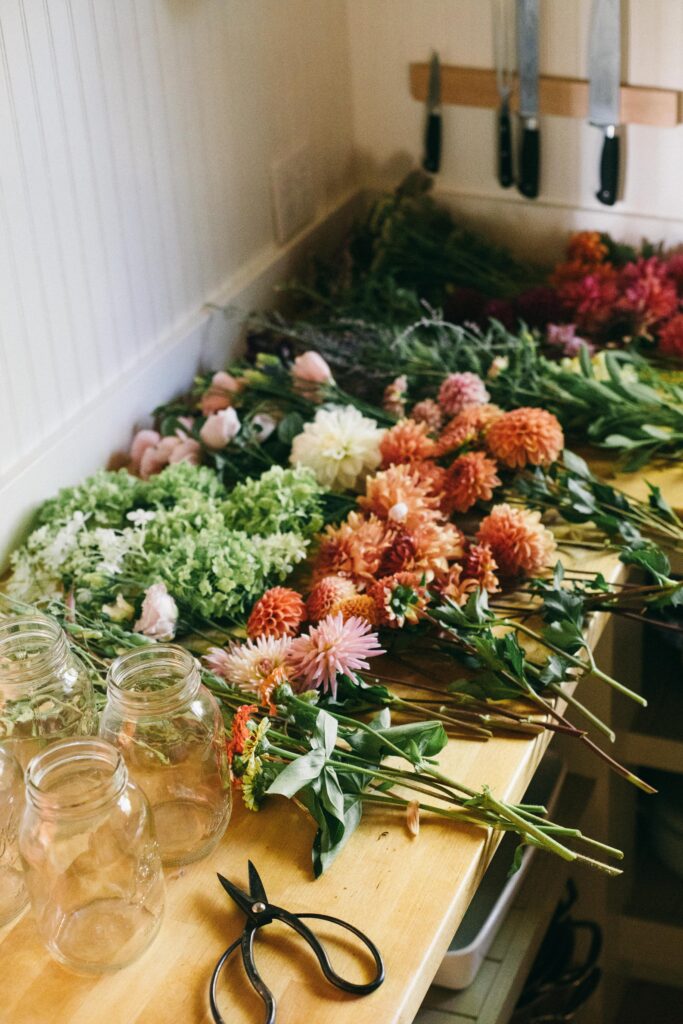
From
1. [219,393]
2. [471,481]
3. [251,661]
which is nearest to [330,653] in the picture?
[251,661]

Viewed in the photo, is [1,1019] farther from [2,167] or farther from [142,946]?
[2,167]

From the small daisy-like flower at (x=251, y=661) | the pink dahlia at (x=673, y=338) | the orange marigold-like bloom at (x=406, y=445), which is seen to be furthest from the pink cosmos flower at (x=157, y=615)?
the pink dahlia at (x=673, y=338)

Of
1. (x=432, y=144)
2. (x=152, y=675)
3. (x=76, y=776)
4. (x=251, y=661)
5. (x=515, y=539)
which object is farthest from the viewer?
(x=432, y=144)

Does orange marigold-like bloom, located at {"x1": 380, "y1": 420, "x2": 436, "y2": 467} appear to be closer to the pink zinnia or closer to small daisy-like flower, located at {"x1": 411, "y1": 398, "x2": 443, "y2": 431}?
small daisy-like flower, located at {"x1": 411, "y1": 398, "x2": 443, "y2": 431}

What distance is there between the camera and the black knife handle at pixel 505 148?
5.87 ft

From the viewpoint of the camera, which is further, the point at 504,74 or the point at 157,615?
the point at 504,74

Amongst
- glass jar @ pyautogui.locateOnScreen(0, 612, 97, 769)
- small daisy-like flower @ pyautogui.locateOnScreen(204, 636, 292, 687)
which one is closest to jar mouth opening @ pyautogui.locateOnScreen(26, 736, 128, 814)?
glass jar @ pyautogui.locateOnScreen(0, 612, 97, 769)

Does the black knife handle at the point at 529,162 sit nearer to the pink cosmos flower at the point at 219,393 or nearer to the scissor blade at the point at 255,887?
the pink cosmos flower at the point at 219,393

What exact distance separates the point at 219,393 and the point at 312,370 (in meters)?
0.14

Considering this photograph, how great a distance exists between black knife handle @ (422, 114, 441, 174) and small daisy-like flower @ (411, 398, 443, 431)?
662 millimetres

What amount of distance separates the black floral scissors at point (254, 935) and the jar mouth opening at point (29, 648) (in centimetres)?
22

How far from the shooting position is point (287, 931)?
0.87m

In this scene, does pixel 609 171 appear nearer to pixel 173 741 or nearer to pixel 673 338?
pixel 673 338

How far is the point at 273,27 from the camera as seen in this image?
1.69 meters
